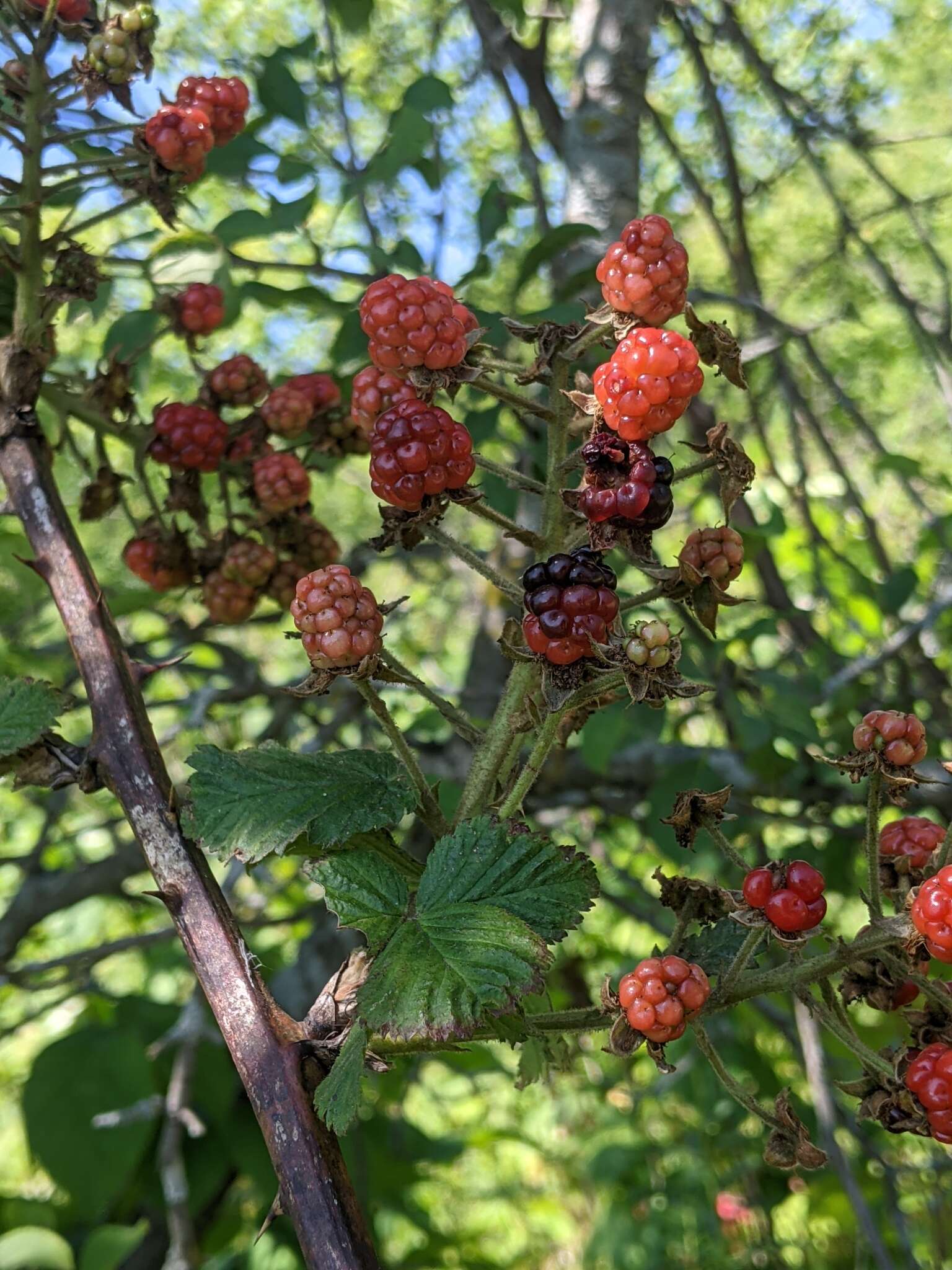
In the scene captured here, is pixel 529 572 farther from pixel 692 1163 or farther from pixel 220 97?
pixel 692 1163

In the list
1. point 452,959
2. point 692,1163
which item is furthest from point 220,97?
point 692,1163

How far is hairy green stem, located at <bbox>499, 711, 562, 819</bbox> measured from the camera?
737 millimetres

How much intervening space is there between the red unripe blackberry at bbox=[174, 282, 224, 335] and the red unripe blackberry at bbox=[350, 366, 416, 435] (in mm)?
551

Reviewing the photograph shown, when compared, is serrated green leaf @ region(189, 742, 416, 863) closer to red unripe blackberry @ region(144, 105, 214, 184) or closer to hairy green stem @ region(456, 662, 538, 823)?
hairy green stem @ region(456, 662, 538, 823)

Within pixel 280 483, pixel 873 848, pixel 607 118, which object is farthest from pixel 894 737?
pixel 607 118

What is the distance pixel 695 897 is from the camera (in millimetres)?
833

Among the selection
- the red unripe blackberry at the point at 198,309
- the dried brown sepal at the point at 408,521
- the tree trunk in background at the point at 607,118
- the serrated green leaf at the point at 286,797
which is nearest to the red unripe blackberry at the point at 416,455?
the dried brown sepal at the point at 408,521

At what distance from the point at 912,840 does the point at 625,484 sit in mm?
382

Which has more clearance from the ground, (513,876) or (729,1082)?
(513,876)

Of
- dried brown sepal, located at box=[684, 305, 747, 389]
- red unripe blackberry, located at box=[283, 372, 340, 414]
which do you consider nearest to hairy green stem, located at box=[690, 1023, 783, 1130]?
dried brown sepal, located at box=[684, 305, 747, 389]

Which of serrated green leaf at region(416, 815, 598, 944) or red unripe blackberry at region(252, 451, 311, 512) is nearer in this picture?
serrated green leaf at region(416, 815, 598, 944)

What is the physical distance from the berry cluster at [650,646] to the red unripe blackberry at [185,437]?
71 centimetres

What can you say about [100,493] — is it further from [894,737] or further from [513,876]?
[894,737]

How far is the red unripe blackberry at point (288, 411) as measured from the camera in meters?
1.23
